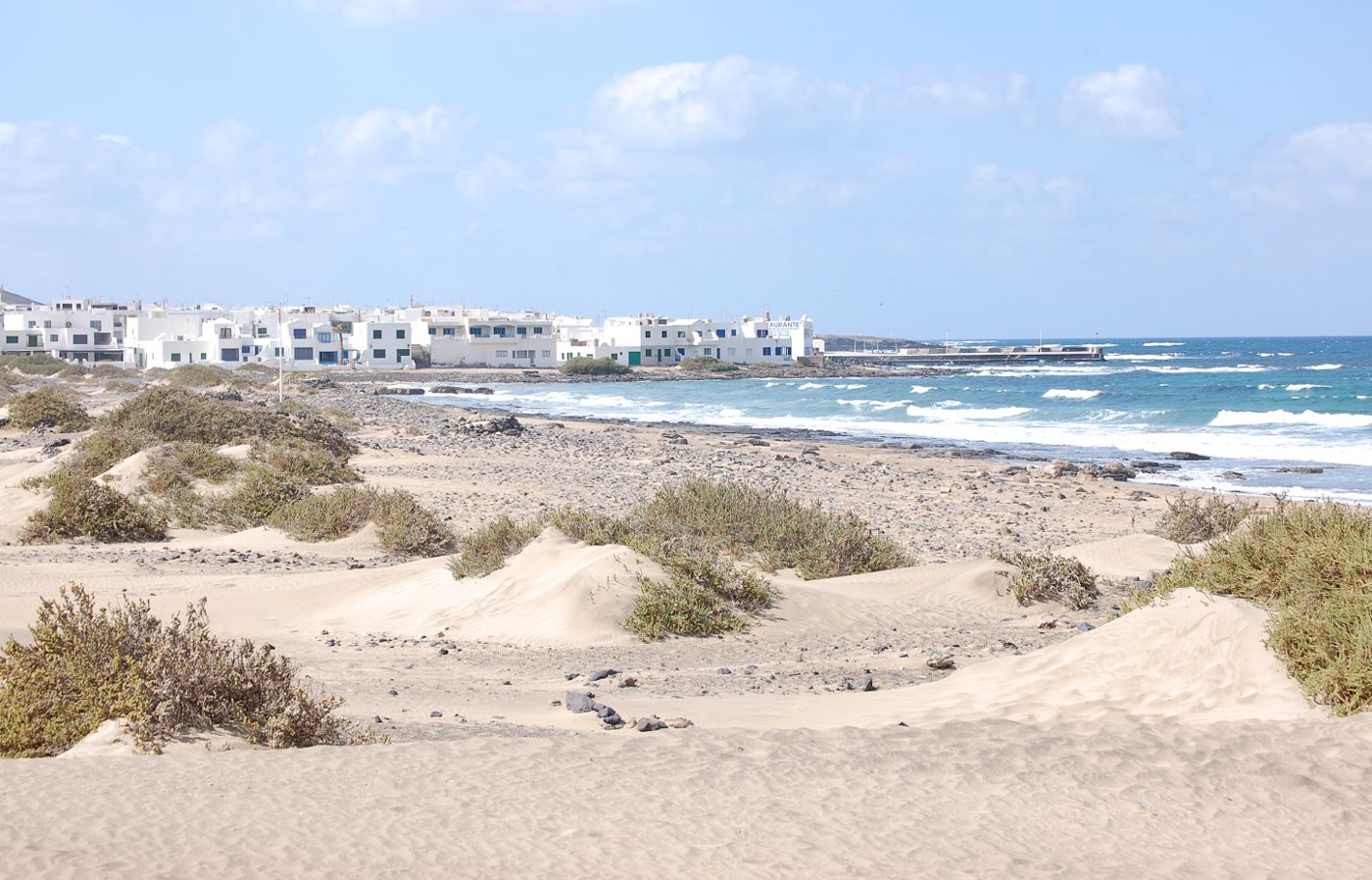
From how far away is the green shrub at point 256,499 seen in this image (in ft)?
53.8

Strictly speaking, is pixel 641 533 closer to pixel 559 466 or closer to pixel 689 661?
pixel 689 661

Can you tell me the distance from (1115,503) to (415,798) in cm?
1895

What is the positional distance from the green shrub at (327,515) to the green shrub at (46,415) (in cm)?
1596

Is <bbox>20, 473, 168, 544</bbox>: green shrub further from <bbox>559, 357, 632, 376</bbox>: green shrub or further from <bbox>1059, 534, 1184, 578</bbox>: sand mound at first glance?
<bbox>559, 357, 632, 376</bbox>: green shrub

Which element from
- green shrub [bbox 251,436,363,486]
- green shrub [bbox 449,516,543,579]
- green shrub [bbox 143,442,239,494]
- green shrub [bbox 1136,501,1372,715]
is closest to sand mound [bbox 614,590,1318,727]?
green shrub [bbox 1136,501,1372,715]

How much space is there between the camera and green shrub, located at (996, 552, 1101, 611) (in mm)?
11766

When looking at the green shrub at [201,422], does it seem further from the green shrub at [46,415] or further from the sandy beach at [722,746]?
the sandy beach at [722,746]

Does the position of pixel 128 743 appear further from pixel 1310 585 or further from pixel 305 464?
pixel 305 464

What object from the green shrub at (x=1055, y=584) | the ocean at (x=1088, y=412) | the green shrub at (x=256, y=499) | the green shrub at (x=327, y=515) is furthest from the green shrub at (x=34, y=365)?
the green shrub at (x=1055, y=584)

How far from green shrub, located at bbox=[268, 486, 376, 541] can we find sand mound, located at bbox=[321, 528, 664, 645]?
376cm

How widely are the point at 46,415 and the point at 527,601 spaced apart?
78.2 ft

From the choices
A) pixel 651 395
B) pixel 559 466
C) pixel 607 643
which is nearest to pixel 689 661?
pixel 607 643

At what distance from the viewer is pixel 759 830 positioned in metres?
5.05

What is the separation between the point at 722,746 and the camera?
6176 millimetres
